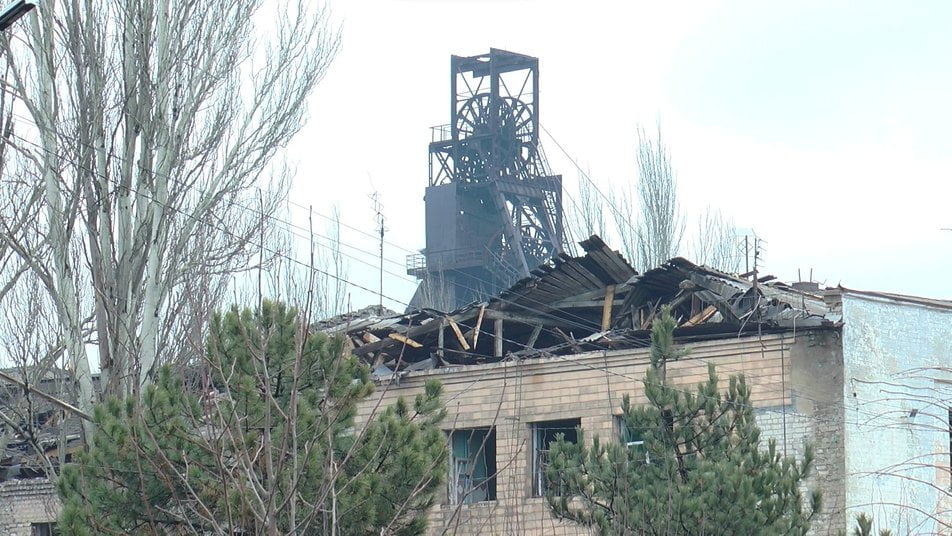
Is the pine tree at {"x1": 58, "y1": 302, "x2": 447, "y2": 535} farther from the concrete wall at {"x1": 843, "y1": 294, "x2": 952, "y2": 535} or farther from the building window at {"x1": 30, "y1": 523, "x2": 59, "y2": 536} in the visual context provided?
the building window at {"x1": 30, "y1": 523, "x2": 59, "y2": 536}

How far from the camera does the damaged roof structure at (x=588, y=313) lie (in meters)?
17.8

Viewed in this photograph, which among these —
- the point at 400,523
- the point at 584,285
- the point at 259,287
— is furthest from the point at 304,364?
the point at 584,285

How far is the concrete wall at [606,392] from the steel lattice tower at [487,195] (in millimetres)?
27961

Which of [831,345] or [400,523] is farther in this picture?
[831,345]

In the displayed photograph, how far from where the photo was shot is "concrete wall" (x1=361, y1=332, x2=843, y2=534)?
16.8 meters

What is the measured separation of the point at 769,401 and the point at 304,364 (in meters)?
8.12

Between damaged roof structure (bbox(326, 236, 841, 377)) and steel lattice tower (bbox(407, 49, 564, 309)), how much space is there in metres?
26.7

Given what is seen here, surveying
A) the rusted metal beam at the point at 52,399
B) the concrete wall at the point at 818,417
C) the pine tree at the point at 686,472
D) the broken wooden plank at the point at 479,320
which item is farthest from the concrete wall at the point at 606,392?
the rusted metal beam at the point at 52,399

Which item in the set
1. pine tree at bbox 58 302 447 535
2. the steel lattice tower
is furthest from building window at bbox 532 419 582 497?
the steel lattice tower

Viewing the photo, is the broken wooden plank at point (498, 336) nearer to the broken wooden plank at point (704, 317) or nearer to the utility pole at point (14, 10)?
the broken wooden plank at point (704, 317)

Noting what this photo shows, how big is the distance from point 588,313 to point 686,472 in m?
7.62

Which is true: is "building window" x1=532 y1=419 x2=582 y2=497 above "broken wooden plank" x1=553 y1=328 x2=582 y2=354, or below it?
below

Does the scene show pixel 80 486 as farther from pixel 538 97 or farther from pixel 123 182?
pixel 538 97

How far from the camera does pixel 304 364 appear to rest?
35.8 ft
